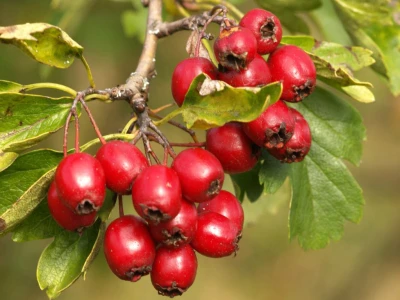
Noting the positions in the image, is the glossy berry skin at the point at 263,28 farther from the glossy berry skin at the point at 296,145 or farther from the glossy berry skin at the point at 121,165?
the glossy berry skin at the point at 121,165

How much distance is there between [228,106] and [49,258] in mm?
602

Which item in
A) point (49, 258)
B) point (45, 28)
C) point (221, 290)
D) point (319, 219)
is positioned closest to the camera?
point (45, 28)

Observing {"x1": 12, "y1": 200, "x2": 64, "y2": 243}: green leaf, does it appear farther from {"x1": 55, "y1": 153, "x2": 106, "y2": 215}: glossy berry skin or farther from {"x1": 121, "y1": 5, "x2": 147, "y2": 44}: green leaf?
{"x1": 121, "y1": 5, "x2": 147, "y2": 44}: green leaf

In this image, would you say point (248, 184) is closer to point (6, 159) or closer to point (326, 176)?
point (326, 176)

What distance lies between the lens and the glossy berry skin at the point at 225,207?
54.7 inches

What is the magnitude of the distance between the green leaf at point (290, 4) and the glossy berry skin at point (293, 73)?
2.12 ft

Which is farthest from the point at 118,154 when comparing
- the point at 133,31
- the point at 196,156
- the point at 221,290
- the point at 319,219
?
the point at 221,290

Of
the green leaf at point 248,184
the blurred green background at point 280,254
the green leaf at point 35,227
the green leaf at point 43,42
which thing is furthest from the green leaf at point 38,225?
the blurred green background at point 280,254

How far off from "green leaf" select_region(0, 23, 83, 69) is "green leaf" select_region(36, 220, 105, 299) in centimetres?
41

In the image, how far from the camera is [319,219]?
74.3 inches

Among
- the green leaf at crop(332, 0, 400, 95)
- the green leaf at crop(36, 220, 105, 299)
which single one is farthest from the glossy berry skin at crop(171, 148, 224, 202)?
the green leaf at crop(332, 0, 400, 95)

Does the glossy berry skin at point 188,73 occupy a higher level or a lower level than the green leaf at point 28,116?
higher

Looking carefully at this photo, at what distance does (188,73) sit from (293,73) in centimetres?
24

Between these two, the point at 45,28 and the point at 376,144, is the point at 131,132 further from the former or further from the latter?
the point at 376,144
